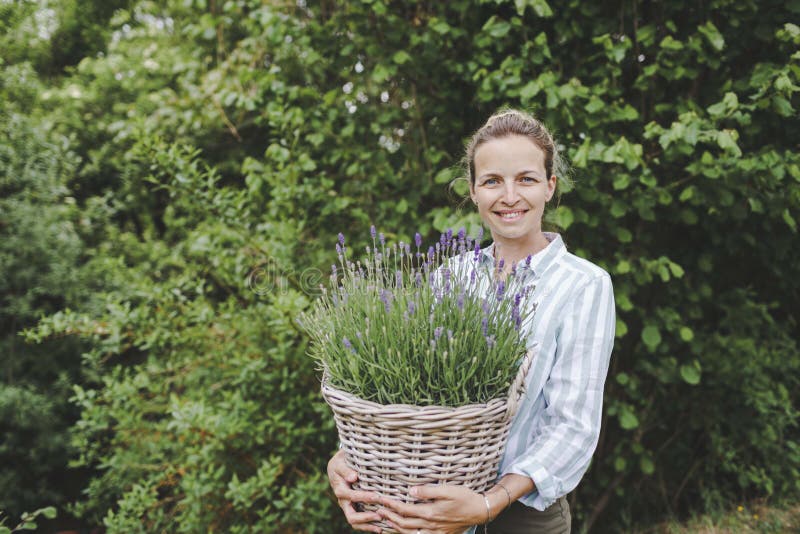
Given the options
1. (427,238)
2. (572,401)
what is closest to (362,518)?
(572,401)

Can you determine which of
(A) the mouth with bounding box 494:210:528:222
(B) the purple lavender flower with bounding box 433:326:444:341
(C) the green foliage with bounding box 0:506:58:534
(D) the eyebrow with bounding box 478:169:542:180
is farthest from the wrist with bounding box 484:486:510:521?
(C) the green foliage with bounding box 0:506:58:534

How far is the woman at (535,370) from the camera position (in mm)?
1224

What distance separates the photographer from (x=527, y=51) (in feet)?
8.29

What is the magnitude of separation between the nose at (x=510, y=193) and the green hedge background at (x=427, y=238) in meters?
0.82

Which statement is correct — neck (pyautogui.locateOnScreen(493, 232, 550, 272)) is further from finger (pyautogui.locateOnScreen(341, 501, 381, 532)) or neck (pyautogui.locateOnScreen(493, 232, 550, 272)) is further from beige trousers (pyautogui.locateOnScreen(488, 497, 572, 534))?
finger (pyautogui.locateOnScreen(341, 501, 381, 532))

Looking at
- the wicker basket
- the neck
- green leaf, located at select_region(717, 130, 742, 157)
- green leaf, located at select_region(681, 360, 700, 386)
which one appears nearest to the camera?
the wicker basket

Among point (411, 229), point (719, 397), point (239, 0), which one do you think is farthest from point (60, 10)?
point (719, 397)

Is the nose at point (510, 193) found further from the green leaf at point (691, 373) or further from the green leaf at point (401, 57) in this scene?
the green leaf at point (691, 373)

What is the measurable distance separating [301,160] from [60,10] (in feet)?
14.5

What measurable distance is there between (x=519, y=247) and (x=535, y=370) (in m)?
0.39

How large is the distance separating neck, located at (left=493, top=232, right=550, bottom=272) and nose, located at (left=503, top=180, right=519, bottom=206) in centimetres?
17

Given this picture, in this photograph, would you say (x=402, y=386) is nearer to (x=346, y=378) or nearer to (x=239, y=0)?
(x=346, y=378)

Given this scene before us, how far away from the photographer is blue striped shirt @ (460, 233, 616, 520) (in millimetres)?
1305

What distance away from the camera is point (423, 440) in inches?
44.8
